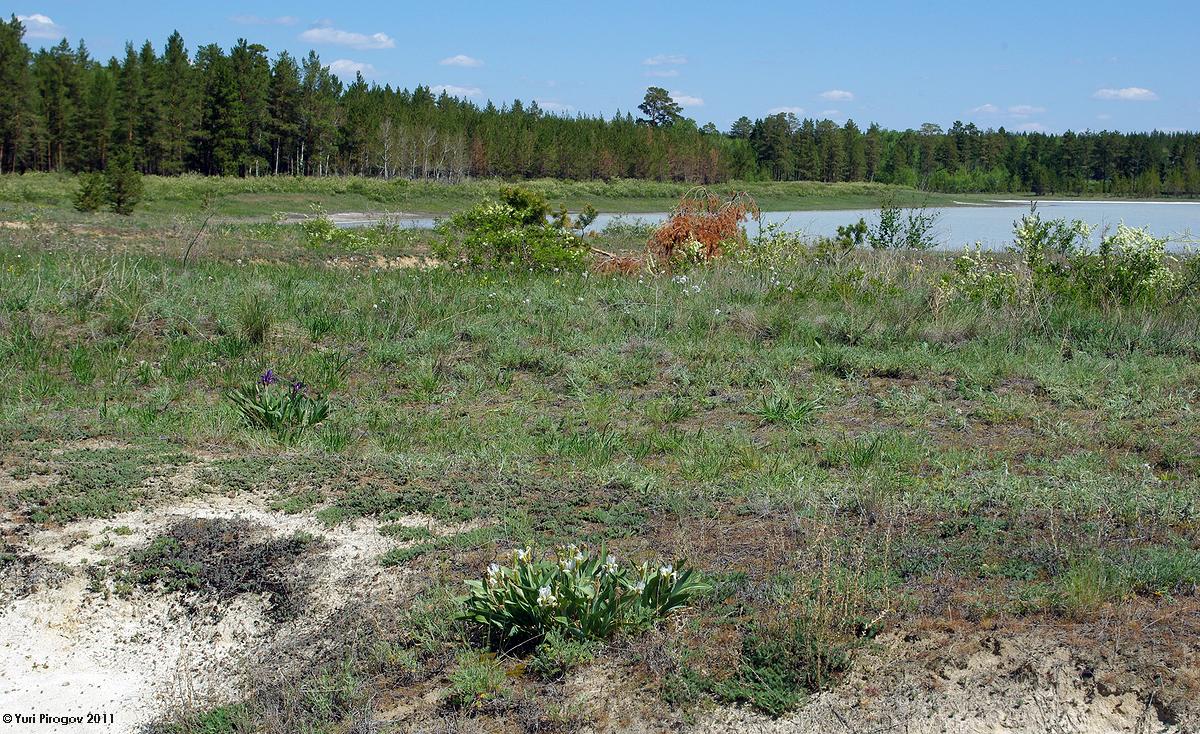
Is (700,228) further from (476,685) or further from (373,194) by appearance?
(373,194)

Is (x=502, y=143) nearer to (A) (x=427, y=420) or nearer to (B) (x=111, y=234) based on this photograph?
(B) (x=111, y=234)

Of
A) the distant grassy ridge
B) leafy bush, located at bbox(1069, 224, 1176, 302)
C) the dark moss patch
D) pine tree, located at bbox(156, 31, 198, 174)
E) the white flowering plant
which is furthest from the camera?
pine tree, located at bbox(156, 31, 198, 174)

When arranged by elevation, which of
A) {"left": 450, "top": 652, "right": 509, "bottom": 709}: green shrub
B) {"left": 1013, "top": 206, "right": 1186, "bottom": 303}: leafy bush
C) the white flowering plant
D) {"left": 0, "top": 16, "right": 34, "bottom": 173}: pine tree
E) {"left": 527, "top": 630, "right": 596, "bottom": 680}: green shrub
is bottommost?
{"left": 450, "top": 652, "right": 509, "bottom": 709}: green shrub

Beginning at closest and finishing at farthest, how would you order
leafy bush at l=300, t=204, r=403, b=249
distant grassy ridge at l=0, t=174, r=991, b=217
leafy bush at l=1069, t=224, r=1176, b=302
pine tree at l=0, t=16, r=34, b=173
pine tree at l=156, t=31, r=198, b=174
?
leafy bush at l=1069, t=224, r=1176, b=302 → leafy bush at l=300, t=204, r=403, b=249 → distant grassy ridge at l=0, t=174, r=991, b=217 → pine tree at l=0, t=16, r=34, b=173 → pine tree at l=156, t=31, r=198, b=174

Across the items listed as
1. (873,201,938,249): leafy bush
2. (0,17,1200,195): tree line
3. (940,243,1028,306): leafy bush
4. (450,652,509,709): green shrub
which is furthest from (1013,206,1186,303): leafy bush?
(0,17,1200,195): tree line

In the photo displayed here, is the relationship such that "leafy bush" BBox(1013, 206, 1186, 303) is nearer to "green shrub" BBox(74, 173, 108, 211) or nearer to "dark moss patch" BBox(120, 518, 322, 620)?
"dark moss patch" BBox(120, 518, 322, 620)

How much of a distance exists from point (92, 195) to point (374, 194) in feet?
91.3

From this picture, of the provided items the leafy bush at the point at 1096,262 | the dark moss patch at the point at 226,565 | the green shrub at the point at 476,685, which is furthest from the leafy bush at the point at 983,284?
the green shrub at the point at 476,685

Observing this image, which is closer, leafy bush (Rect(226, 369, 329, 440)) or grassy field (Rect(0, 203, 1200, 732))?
grassy field (Rect(0, 203, 1200, 732))

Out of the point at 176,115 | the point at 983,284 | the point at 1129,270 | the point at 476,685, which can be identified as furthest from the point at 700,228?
the point at 176,115

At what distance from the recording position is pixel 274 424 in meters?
6.56

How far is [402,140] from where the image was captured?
7275cm

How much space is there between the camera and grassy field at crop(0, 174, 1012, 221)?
132 ft

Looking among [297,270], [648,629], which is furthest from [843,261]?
[648,629]
